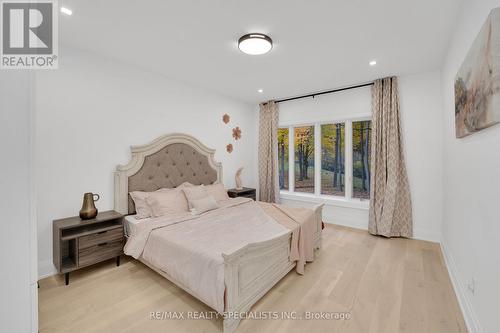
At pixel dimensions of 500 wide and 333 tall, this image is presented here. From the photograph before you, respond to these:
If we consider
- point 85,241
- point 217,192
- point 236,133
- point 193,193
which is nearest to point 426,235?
point 217,192

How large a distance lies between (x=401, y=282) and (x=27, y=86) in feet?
10.9

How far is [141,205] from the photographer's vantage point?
8.89ft

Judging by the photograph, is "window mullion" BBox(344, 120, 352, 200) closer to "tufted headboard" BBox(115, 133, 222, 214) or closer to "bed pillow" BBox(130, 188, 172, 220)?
"tufted headboard" BBox(115, 133, 222, 214)

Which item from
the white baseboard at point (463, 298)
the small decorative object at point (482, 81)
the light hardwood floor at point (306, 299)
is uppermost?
the small decorative object at point (482, 81)

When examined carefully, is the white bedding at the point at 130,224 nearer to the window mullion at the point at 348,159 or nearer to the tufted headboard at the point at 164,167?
the tufted headboard at the point at 164,167

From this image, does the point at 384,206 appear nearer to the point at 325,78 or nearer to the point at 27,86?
the point at 325,78

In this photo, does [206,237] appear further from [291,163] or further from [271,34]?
[291,163]

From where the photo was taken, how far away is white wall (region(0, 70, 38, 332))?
1048mm

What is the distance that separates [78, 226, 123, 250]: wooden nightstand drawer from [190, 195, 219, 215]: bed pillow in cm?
87

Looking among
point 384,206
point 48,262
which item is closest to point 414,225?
point 384,206

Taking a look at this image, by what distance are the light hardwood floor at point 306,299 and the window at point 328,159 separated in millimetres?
1600

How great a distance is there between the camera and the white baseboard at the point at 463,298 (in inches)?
60.0

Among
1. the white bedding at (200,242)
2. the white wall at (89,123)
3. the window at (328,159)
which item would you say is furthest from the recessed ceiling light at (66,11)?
the window at (328,159)
